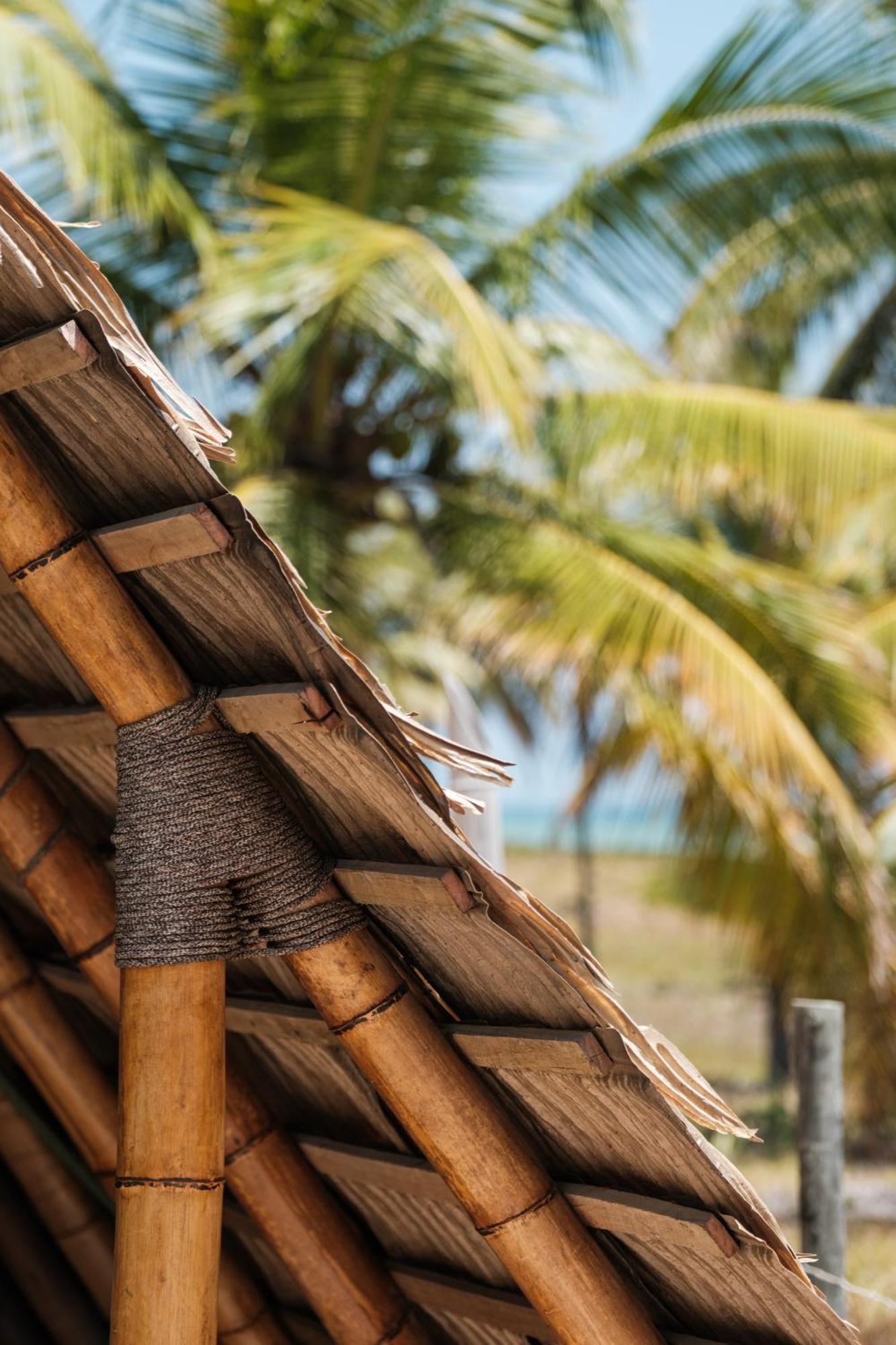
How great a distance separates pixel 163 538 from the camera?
1277mm

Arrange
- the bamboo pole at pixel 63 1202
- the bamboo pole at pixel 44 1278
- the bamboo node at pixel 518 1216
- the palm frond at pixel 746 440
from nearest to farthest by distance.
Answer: the bamboo node at pixel 518 1216 < the bamboo pole at pixel 63 1202 < the bamboo pole at pixel 44 1278 < the palm frond at pixel 746 440

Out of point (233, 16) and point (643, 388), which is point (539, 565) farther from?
point (233, 16)

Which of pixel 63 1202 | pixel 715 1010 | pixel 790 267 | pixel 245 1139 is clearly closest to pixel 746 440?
pixel 790 267

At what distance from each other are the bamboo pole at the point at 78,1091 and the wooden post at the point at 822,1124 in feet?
3.33

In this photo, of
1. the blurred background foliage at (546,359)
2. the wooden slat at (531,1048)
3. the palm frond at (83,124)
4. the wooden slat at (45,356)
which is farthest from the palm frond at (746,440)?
the wooden slat at (45,356)

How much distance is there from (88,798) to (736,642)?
13.1 feet

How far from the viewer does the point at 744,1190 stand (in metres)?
1.31

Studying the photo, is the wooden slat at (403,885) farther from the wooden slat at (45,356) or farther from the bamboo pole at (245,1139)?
the wooden slat at (45,356)

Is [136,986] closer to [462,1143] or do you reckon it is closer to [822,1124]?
[462,1143]

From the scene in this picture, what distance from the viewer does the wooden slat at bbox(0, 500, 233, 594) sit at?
124cm

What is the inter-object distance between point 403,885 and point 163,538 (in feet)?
1.35

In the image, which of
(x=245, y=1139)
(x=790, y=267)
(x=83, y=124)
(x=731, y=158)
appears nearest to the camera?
(x=245, y=1139)

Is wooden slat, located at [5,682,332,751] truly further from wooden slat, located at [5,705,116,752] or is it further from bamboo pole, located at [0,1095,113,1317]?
bamboo pole, located at [0,1095,113,1317]

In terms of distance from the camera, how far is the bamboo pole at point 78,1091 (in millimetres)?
1962
